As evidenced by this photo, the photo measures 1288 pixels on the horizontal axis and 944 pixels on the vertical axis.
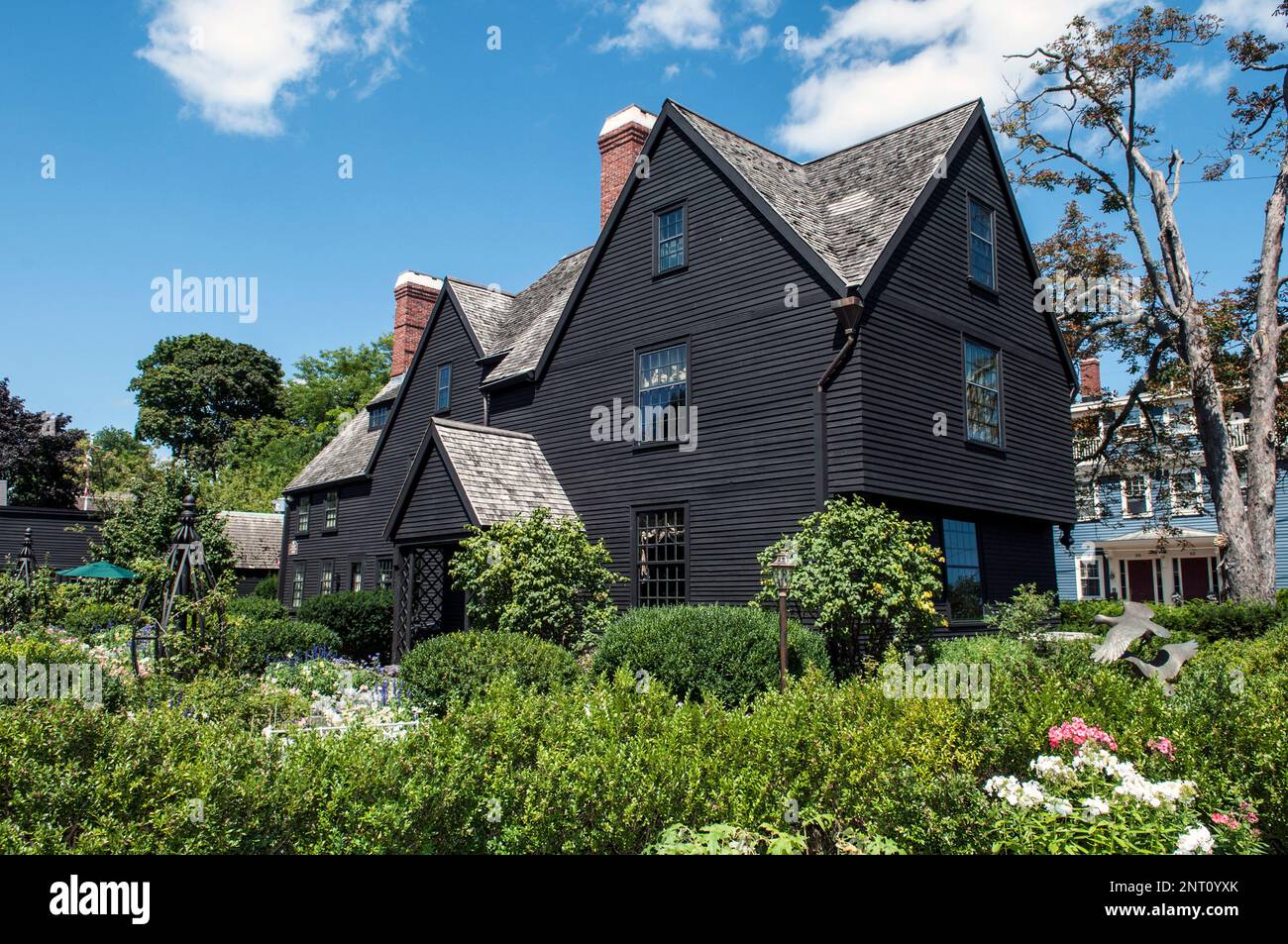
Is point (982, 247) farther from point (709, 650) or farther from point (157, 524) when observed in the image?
point (157, 524)

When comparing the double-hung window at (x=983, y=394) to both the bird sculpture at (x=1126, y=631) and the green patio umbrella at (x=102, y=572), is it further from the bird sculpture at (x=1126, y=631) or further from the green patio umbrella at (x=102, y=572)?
the green patio umbrella at (x=102, y=572)

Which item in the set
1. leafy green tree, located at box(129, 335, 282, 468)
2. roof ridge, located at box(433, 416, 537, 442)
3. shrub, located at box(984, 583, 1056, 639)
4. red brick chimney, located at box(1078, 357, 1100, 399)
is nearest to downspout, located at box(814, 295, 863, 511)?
shrub, located at box(984, 583, 1056, 639)

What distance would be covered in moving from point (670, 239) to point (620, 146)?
5.75 m

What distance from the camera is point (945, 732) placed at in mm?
6633

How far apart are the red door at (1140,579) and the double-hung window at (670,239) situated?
29.4 metres

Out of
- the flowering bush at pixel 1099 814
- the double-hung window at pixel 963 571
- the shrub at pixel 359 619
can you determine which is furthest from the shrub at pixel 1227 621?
the shrub at pixel 359 619

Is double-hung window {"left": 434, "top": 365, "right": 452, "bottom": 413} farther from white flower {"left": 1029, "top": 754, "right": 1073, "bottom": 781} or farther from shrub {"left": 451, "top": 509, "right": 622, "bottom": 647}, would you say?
white flower {"left": 1029, "top": 754, "right": 1073, "bottom": 781}

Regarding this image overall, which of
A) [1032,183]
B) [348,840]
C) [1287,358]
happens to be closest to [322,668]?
[348,840]

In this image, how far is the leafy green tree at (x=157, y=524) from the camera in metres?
27.9

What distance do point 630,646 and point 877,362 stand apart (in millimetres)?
6926

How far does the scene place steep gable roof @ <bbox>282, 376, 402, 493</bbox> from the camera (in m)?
31.9

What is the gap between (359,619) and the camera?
22.7 meters

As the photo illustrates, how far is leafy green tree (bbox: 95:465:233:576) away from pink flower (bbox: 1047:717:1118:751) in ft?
86.1
